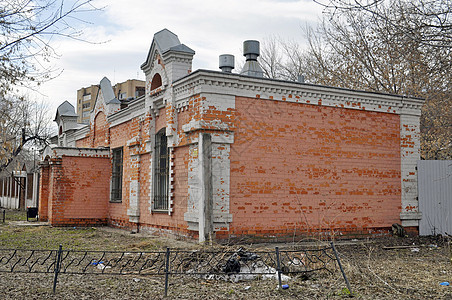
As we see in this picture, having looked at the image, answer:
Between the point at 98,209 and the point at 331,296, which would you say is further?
the point at 98,209

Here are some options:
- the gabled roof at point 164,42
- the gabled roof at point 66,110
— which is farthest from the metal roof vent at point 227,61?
the gabled roof at point 66,110

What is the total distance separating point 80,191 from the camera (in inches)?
720

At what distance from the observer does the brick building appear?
1163cm

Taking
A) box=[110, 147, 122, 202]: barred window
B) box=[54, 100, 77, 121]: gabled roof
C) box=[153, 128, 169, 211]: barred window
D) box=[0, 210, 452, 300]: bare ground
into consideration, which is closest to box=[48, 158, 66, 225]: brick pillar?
box=[110, 147, 122, 202]: barred window

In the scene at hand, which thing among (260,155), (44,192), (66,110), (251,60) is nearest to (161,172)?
(260,155)

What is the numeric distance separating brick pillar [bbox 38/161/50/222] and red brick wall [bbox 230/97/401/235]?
12.2 meters

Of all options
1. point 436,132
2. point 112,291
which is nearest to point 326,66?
point 436,132

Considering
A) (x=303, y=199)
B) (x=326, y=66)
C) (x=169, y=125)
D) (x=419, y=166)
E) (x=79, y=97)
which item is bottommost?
(x=303, y=199)

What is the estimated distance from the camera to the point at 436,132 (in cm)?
2017

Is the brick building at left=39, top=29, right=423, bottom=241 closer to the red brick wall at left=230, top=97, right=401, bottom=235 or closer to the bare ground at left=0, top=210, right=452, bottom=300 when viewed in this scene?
the red brick wall at left=230, top=97, right=401, bottom=235

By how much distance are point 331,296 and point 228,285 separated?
1620 mm

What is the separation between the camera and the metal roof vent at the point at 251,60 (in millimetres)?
14102

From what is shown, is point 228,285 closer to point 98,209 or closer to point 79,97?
point 98,209

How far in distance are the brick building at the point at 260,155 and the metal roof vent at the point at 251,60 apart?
0.11 feet
